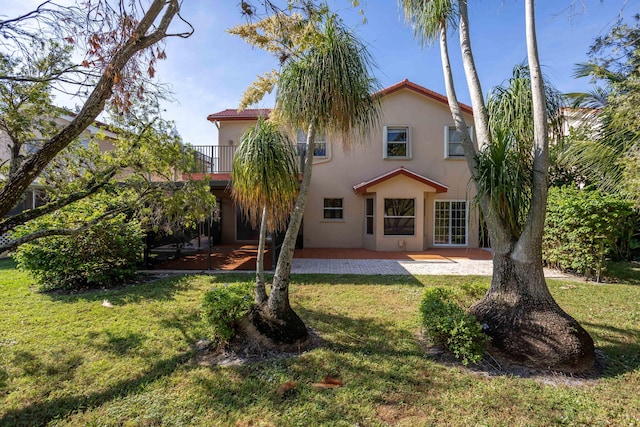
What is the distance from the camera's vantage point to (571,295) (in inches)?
251

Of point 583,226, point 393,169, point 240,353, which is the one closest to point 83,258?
point 240,353

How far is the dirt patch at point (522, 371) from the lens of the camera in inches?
129

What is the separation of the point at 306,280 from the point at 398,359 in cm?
408

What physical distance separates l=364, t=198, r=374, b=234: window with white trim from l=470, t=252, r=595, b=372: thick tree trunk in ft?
29.3

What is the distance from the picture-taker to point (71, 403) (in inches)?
117

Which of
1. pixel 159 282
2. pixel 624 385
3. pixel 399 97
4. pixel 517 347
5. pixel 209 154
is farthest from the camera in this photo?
pixel 399 97

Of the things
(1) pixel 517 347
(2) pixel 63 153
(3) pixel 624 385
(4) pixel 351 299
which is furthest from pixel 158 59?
(3) pixel 624 385

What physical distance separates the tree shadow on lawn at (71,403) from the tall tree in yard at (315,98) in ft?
4.56

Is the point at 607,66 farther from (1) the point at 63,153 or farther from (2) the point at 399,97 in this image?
(1) the point at 63,153

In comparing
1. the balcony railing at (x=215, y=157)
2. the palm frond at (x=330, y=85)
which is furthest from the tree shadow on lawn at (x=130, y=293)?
the palm frond at (x=330, y=85)

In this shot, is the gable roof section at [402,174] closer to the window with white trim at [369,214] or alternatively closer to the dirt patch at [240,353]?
the window with white trim at [369,214]

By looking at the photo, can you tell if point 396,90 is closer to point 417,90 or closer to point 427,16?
point 417,90

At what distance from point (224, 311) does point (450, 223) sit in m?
12.3

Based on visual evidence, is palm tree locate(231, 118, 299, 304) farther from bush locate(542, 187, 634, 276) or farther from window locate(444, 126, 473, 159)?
window locate(444, 126, 473, 159)
